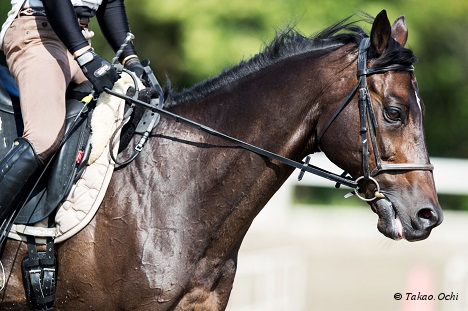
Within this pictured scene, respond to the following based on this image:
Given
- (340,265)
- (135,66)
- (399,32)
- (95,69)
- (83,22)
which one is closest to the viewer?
(95,69)

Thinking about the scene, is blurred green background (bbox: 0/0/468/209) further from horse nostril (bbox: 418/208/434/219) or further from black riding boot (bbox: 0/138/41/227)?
black riding boot (bbox: 0/138/41/227)

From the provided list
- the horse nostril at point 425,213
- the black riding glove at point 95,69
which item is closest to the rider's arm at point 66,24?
the black riding glove at point 95,69

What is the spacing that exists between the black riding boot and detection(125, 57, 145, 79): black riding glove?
91 cm

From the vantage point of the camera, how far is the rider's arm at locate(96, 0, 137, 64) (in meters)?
4.60

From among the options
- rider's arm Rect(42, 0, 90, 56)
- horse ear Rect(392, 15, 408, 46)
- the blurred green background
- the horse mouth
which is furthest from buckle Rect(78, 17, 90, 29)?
the blurred green background

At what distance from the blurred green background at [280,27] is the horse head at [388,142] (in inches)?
252

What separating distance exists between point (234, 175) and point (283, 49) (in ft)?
2.49

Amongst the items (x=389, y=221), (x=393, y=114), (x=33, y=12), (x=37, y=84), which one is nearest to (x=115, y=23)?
(x=33, y=12)

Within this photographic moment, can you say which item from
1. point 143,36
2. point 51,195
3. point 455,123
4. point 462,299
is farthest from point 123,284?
point 455,123

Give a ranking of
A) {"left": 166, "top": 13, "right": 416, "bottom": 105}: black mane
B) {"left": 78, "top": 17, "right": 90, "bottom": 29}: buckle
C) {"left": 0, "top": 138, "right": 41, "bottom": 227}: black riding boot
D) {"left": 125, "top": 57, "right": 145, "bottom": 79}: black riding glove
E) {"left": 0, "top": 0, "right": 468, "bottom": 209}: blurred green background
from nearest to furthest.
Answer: {"left": 0, "top": 138, "right": 41, "bottom": 227}: black riding boot → {"left": 166, "top": 13, "right": 416, "bottom": 105}: black mane → {"left": 78, "top": 17, "right": 90, "bottom": 29}: buckle → {"left": 125, "top": 57, "right": 145, "bottom": 79}: black riding glove → {"left": 0, "top": 0, "right": 468, "bottom": 209}: blurred green background

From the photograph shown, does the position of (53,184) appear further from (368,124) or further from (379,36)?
(379,36)

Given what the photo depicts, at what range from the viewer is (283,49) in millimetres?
4258

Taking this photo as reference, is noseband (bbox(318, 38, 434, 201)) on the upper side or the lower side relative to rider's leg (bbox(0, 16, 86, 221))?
upper

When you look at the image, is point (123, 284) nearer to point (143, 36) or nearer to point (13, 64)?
point (13, 64)
